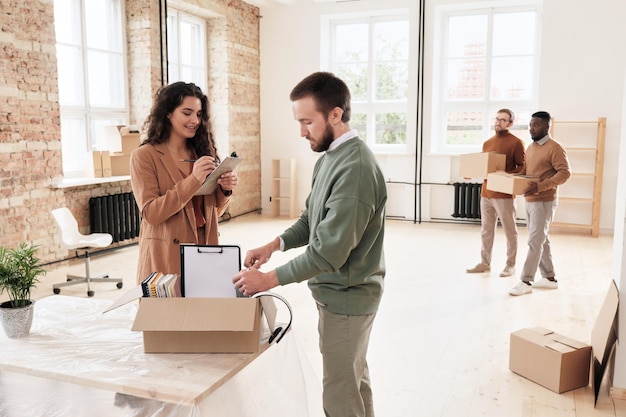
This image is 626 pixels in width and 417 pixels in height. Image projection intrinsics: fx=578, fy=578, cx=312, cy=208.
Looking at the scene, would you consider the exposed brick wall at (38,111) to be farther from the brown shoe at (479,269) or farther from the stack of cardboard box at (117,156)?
the brown shoe at (479,269)

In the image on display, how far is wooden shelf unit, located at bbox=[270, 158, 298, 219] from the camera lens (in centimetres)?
973

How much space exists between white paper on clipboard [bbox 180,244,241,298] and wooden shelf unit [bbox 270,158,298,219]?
7.66 meters

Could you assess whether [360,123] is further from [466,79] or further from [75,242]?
[75,242]

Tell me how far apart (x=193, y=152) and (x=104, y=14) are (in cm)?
522

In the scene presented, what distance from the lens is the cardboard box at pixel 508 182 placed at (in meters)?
5.00

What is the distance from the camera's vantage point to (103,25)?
714cm

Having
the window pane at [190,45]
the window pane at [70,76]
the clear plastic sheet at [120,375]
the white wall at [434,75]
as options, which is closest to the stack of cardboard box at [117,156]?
the window pane at [70,76]

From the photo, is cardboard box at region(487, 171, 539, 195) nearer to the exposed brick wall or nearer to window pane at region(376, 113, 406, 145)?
window pane at region(376, 113, 406, 145)

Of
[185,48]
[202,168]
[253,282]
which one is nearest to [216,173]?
[202,168]

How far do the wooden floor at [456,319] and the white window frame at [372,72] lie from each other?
2.12m

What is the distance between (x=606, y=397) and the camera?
10.5 ft

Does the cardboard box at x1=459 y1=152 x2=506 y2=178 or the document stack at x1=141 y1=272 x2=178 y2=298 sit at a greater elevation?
the cardboard box at x1=459 y1=152 x2=506 y2=178

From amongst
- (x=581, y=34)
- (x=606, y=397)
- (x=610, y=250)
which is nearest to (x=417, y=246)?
(x=610, y=250)

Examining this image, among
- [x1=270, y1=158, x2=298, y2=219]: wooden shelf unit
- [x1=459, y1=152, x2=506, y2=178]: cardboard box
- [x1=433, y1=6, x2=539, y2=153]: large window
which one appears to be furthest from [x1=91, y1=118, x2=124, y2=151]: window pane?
[x1=433, y1=6, x2=539, y2=153]: large window
